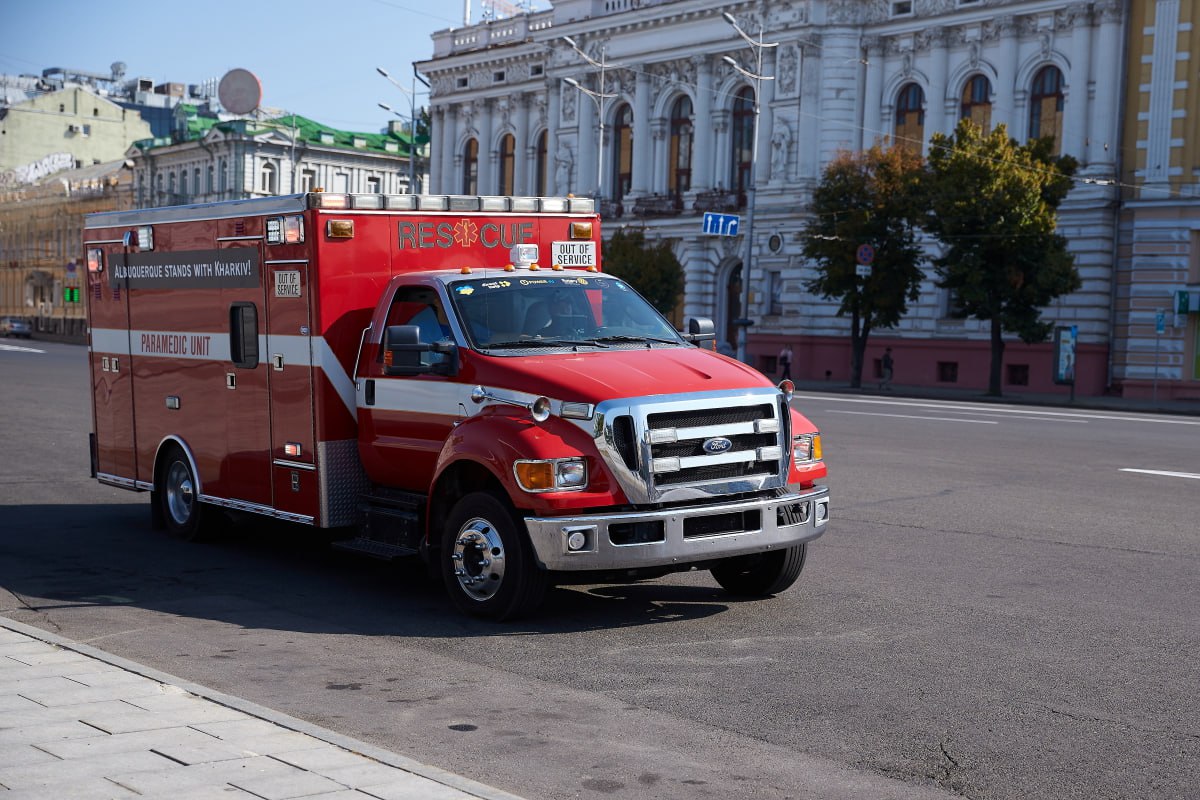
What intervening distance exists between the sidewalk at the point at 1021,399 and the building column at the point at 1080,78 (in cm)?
827

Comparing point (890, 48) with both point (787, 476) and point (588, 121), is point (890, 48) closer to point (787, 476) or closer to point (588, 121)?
point (588, 121)

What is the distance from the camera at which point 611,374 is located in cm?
843

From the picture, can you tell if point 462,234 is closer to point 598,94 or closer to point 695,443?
point 695,443

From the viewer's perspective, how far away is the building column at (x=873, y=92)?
5234cm

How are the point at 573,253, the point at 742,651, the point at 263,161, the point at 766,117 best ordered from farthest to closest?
the point at 263,161, the point at 766,117, the point at 573,253, the point at 742,651

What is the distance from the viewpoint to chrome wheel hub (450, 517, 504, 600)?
842 cm

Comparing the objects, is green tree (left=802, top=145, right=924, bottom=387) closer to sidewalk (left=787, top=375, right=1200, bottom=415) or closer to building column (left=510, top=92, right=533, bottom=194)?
sidewalk (left=787, top=375, right=1200, bottom=415)

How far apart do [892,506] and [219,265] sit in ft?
22.4

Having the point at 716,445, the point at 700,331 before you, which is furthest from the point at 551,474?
the point at 700,331

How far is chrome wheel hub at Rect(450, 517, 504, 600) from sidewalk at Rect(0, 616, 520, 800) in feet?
7.16

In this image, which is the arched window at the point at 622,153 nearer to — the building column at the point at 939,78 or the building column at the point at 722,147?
the building column at the point at 722,147

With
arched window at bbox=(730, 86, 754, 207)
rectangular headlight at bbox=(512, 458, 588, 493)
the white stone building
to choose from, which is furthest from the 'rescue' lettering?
arched window at bbox=(730, 86, 754, 207)

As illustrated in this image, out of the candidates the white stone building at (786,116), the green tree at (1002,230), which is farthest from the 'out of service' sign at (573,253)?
the white stone building at (786,116)

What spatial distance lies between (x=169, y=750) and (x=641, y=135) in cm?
5761
